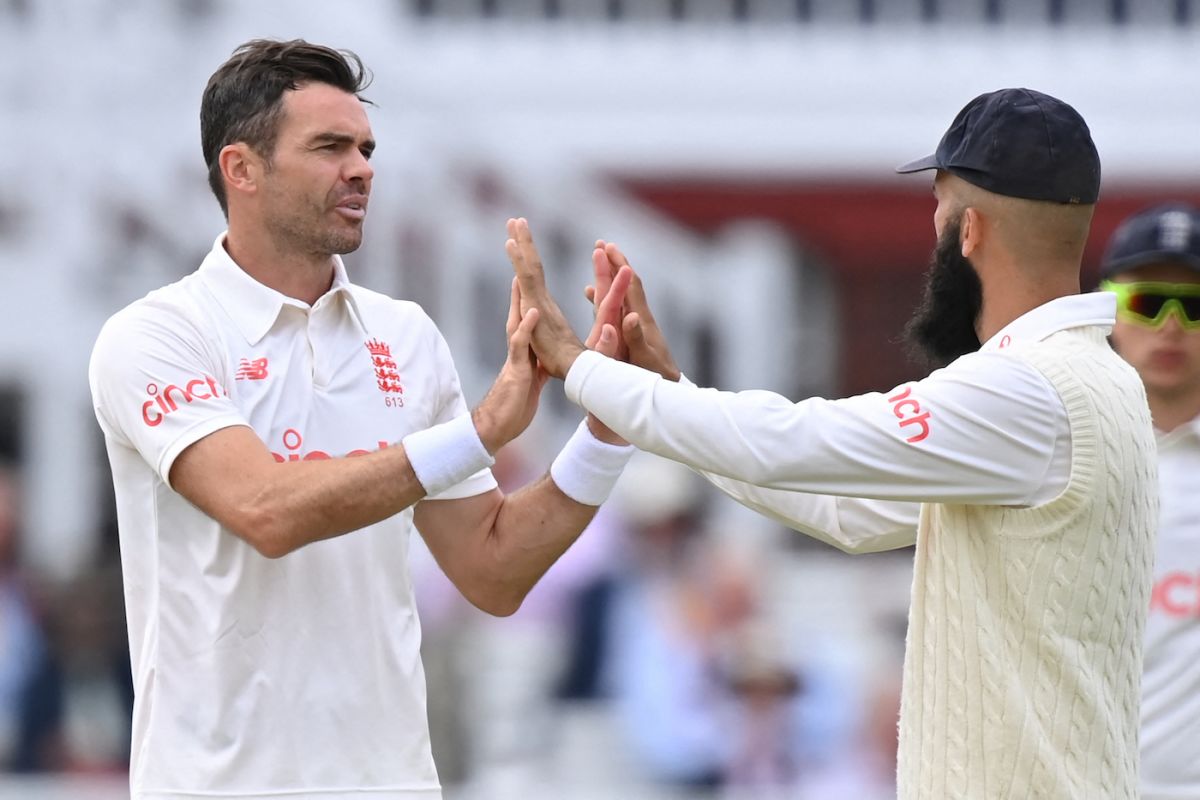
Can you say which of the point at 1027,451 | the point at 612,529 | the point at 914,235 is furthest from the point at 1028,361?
the point at 914,235

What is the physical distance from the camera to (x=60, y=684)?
9.63m

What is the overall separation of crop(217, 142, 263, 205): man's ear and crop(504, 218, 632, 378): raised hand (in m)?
0.50

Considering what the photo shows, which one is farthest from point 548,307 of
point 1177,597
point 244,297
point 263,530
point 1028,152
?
point 1177,597

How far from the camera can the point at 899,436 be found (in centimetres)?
350

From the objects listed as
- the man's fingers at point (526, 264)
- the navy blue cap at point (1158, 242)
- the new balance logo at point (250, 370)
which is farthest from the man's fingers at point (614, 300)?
the navy blue cap at point (1158, 242)

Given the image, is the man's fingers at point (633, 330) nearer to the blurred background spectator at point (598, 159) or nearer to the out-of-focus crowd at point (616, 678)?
the out-of-focus crowd at point (616, 678)

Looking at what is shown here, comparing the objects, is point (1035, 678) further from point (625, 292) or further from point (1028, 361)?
point (625, 292)

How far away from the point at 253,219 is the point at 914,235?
10860 millimetres

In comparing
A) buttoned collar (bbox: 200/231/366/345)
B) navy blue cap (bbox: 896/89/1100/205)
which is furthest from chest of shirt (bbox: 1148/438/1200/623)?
buttoned collar (bbox: 200/231/366/345)

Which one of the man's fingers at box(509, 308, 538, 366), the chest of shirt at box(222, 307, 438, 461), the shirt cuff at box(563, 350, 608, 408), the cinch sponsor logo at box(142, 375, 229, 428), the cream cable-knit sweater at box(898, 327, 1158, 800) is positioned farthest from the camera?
the man's fingers at box(509, 308, 538, 366)

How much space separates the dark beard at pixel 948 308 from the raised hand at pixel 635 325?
531mm

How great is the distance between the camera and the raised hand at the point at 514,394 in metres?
3.95

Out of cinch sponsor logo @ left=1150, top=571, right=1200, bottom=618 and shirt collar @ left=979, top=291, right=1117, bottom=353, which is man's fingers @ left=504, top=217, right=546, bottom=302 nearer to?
shirt collar @ left=979, top=291, right=1117, bottom=353

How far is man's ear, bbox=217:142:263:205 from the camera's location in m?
4.15
